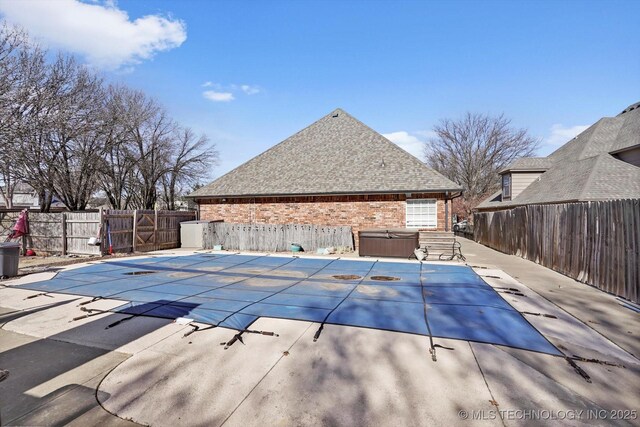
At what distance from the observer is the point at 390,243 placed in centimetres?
1358

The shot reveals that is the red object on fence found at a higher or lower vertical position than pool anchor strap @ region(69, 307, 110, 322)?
higher

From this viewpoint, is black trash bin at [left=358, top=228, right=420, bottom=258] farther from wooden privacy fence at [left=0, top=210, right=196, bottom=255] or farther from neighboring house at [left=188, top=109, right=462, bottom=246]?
wooden privacy fence at [left=0, top=210, right=196, bottom=255]

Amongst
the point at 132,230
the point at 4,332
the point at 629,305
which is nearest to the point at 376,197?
the point at 629,305

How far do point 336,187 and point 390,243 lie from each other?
193 inches

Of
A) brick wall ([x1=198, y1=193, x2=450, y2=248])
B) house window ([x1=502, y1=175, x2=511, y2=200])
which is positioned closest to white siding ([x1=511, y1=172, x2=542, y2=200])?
house window ([x1=502, y1=175, x2=511, y2=200])

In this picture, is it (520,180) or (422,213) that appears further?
(520,180)

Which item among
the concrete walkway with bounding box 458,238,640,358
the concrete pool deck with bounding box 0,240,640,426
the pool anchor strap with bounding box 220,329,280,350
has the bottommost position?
the concrete walkway with bounding box 458,238,640,358

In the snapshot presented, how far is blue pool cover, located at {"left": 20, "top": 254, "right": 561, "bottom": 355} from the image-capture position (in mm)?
5262

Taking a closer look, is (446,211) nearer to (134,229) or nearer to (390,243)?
(390,243)

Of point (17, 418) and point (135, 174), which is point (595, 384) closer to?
point (17, 418)

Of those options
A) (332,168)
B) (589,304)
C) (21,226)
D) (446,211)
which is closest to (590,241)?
(589,304)

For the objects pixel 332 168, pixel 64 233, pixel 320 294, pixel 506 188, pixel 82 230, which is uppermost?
pixel 332 168

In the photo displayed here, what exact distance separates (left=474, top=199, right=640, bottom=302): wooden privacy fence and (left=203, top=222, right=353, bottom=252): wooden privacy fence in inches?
310

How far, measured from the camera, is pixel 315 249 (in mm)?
15766
